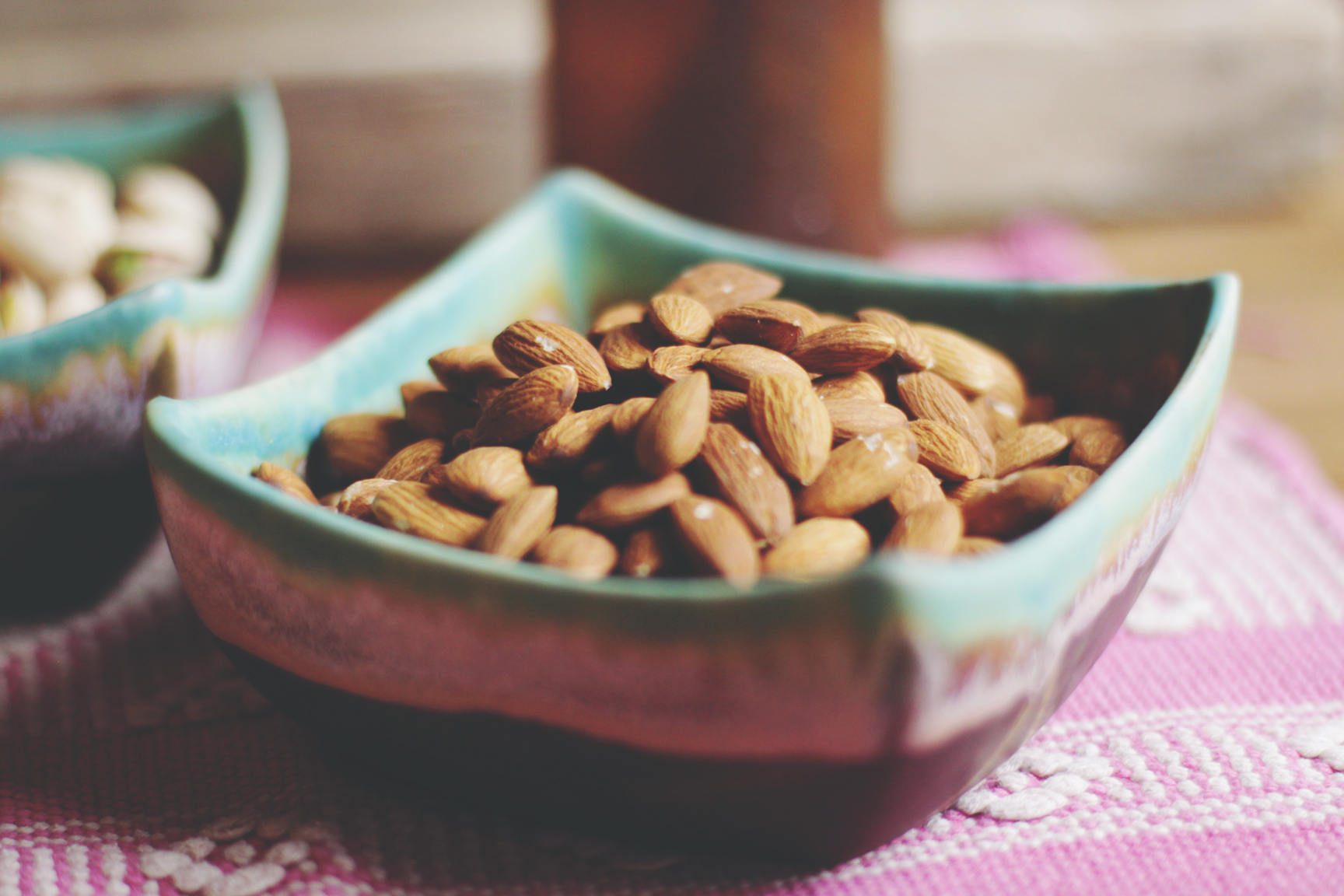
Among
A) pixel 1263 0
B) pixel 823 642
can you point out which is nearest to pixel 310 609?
pixel 823 642

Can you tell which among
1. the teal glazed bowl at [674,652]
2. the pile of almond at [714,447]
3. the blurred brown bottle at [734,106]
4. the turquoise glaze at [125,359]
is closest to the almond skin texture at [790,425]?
the pile of almond at [714,447]

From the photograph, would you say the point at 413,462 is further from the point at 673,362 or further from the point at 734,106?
the point at 734,106

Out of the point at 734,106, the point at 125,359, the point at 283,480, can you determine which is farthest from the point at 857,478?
the point at 734,106

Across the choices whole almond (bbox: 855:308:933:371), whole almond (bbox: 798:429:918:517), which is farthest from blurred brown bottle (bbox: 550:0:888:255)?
whole almond (bbox: 798:429:918:517)

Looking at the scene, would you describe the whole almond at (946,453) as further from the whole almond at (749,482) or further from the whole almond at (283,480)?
the whole almond at (283,480)

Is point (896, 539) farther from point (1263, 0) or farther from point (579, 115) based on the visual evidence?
point (1263, 0)

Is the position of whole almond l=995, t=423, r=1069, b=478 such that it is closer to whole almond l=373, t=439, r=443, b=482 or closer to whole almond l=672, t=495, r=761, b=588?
whole almond l=672, t=495, r=761, b=588

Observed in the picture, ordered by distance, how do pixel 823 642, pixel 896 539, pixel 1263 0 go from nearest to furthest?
pixel 823 642, pixel 896 539, pixel 1263 0
